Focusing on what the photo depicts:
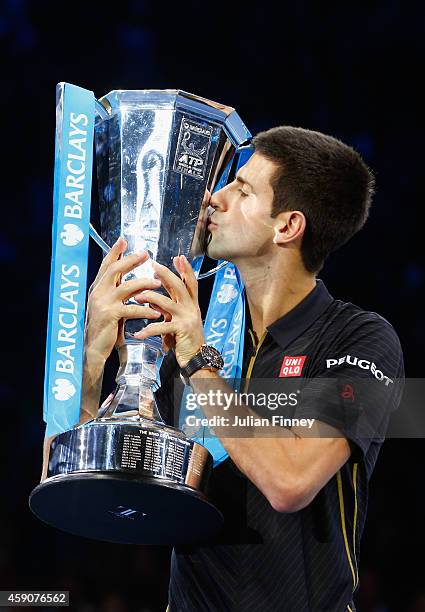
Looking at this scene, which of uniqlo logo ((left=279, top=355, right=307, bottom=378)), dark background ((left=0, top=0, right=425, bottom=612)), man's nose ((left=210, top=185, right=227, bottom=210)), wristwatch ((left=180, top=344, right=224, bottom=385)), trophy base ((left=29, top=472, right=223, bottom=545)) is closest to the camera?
trophy base ((left=29, top=472, right=223, bottom=545))

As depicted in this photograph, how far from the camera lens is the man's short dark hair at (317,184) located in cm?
196

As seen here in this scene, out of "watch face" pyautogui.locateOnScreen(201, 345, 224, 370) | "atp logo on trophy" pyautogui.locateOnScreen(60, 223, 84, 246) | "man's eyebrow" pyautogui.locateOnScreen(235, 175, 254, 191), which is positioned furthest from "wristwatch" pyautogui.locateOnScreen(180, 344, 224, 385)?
"man's eyebrow" pyautogui.locateOnScreen(235, 175, 254, 191)

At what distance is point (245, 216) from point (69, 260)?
381 mm

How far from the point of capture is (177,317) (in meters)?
1.69

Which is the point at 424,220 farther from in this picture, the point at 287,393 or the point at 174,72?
the point at 287,393

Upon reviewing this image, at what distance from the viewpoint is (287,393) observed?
71.1 inches

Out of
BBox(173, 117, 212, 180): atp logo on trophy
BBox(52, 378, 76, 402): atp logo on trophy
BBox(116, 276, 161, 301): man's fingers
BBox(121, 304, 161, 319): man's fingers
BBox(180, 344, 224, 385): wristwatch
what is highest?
BBox(173, 117, 212, 180): atp logo on trophy

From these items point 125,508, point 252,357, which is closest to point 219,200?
point 252,357

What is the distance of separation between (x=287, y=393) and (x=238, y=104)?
84.9 inches

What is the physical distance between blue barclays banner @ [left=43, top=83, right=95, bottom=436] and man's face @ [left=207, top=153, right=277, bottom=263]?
279 millimetres

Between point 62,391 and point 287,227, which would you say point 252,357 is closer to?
point 287,227

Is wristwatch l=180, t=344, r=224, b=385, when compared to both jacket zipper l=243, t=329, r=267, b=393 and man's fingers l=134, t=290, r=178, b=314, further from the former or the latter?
jacket zipper l=243, t=329, r=267, b=393

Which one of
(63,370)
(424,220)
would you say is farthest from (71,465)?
(424,220)

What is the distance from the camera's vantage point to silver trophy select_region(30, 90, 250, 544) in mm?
1576
